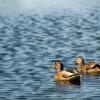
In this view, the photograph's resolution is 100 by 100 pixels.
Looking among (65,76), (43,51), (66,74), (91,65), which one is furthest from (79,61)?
(43,51)

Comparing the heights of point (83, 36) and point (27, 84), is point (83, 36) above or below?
above

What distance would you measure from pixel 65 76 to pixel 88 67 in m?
3.08

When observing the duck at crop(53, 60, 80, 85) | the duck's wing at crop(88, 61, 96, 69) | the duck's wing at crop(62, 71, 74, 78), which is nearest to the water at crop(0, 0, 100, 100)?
the duck at crop(53, 60, 80, 85)

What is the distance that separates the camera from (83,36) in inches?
1857

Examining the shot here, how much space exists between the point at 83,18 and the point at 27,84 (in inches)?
1521

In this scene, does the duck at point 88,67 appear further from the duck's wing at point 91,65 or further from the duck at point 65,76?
the duck at point 65,76

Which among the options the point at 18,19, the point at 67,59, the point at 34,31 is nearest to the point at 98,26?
the point at 34,31

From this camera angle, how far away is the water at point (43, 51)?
2573cm

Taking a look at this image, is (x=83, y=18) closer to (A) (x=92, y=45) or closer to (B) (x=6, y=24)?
(B) (x=6, y=24)

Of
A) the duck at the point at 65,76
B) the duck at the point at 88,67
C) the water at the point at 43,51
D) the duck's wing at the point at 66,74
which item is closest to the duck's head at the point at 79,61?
the duck at the point at 88,67

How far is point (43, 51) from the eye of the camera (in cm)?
3822

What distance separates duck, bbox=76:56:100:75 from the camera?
3128cm

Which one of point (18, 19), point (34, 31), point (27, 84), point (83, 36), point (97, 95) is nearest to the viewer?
point (97, 95)

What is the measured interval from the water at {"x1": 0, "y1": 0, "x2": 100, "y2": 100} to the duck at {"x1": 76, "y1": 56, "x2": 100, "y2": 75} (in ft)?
2.43
